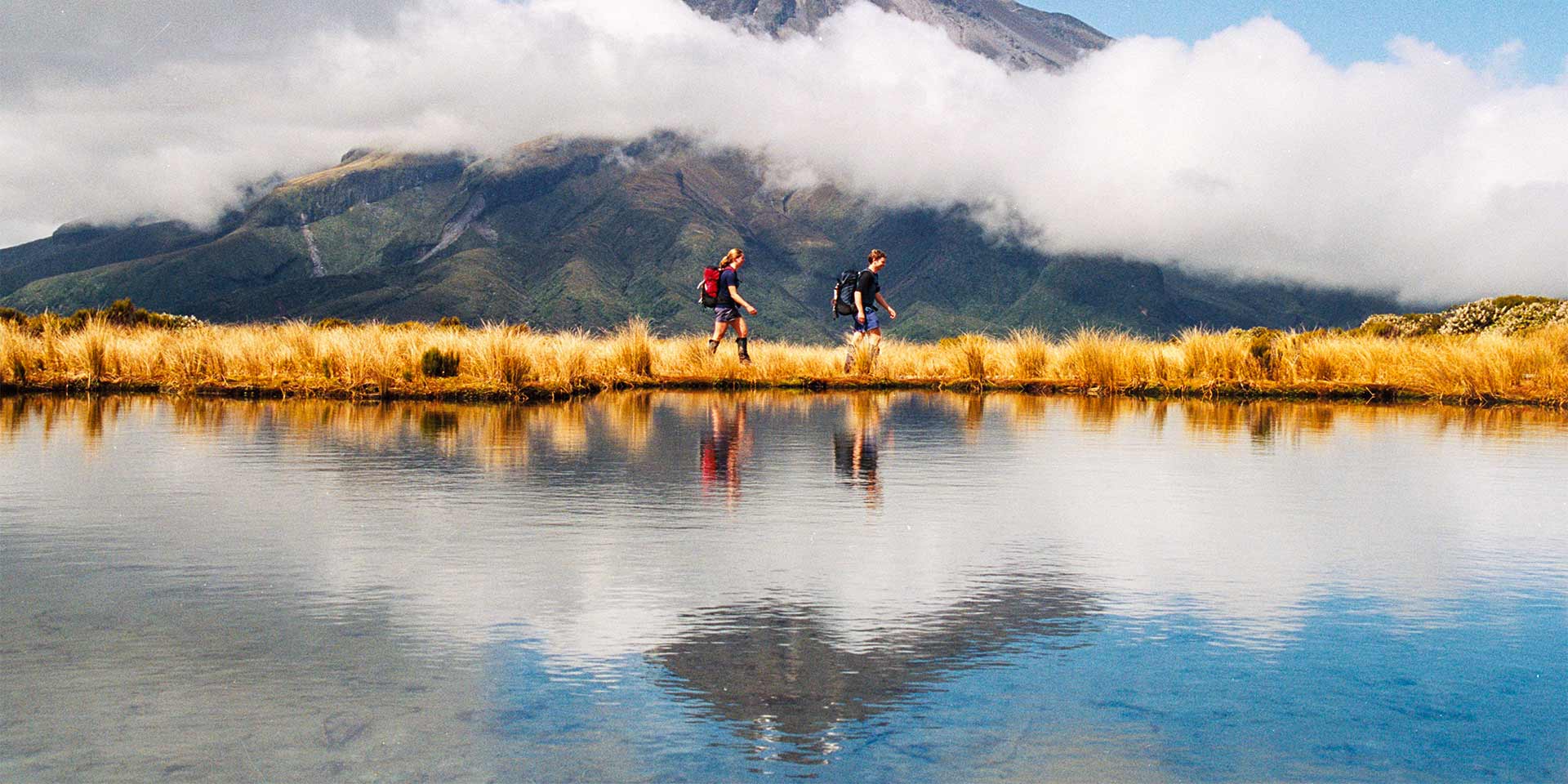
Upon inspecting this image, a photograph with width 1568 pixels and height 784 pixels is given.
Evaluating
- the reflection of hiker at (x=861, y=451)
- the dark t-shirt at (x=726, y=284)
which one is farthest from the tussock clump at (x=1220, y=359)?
the reflection of hiker at (x=861, y=451)

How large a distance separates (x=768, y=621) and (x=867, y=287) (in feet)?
55.7

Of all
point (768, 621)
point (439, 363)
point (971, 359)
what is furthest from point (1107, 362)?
point (768, 621)

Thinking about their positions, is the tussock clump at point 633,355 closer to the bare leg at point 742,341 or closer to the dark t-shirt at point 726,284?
the bare leg at point 742,341

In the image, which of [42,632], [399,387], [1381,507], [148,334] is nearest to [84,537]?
[42,632]

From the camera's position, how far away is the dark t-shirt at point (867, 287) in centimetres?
2200

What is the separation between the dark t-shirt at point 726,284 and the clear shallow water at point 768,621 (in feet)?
38.6

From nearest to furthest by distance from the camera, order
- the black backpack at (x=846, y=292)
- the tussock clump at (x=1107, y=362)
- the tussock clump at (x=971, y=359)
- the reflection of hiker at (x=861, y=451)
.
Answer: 1. the reflection of hiker at (x=861, y=451)
2. the black backpack at (x=846, y=292)
3. the tussock clump at (x=1107, y=362)
4. the tussock clump at (x=971, y=359)

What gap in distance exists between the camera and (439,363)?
19.9m

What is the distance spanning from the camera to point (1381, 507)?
8.73 m

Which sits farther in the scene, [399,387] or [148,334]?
[148,334]

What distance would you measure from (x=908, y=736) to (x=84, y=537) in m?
4.65

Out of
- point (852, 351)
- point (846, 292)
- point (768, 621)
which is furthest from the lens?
point (852, 351)

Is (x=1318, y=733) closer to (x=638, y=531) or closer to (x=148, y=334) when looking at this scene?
(x=638, y=531)

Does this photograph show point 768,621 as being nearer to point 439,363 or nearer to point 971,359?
point 439,363
